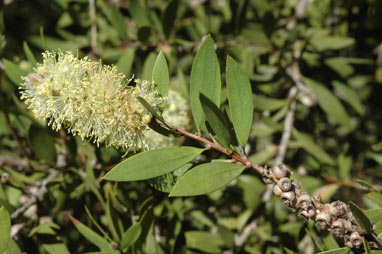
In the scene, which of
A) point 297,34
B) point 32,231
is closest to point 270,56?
point 297,34

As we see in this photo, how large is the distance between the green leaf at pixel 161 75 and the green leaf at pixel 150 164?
0.76 feet

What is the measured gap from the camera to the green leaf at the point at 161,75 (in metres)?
1.19

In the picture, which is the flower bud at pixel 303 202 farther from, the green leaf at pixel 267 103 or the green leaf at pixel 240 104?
the green leaf at pixel 267 103

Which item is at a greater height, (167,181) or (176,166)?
(176,166)

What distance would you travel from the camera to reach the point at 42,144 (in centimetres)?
166

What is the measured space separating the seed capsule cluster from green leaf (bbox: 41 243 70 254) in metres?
0.91

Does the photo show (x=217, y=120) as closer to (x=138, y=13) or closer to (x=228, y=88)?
(x=228, y=88)

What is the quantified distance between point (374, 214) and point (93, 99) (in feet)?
3.18

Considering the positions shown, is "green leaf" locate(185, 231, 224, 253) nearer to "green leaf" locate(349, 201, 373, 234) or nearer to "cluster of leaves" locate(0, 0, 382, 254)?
"cluster of leaves" locate(0, 0, 382, 254)

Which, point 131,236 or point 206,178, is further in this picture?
point 131,236

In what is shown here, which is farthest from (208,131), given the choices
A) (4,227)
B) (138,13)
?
(138,13)

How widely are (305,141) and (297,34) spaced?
2.05 feet

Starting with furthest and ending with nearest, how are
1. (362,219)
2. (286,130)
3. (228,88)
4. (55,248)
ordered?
(286,130)
(55,248)
(228,88)
(362,219)

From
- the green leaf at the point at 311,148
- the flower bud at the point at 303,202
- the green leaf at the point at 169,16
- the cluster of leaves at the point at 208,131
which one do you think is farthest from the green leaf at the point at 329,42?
the flower bud at the point at 303,202
